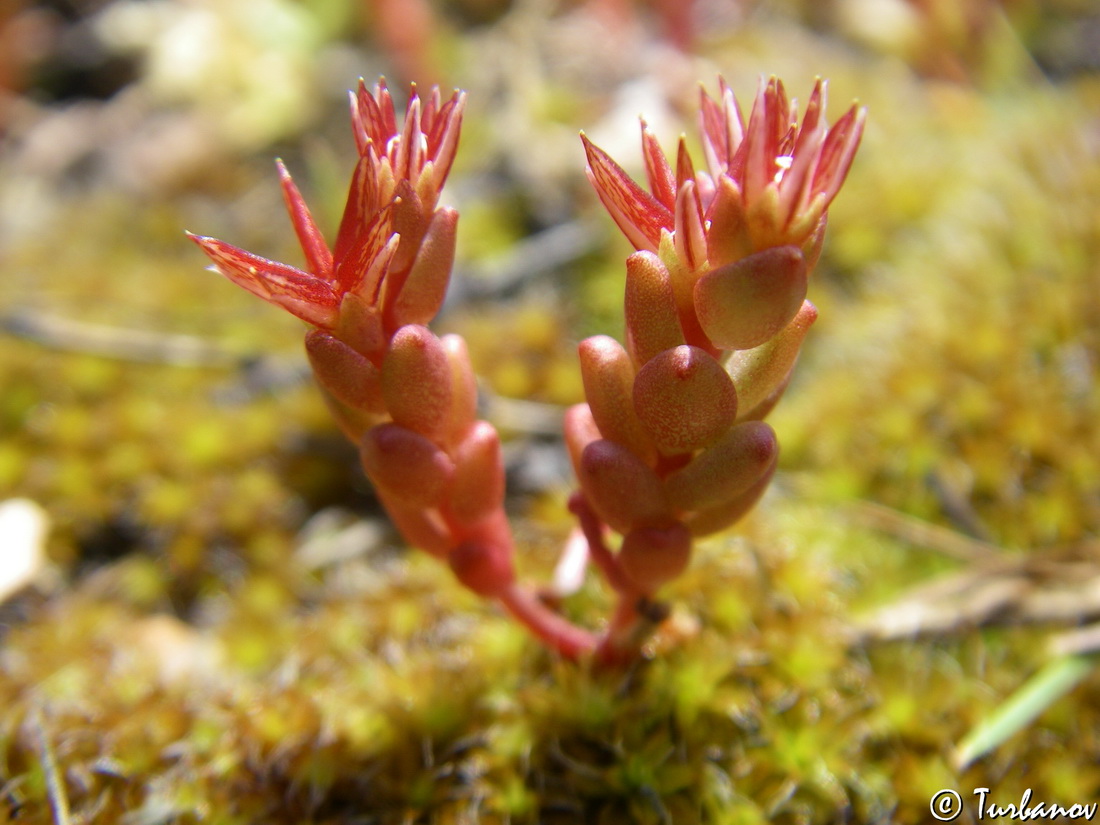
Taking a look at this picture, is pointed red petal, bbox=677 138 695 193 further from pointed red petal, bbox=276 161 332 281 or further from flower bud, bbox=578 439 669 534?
pointed red petal, bbox=276 161 332 281

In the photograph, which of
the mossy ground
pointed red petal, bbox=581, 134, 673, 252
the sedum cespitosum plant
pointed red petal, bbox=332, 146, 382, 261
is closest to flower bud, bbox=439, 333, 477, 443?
the sedum cespitosum plant

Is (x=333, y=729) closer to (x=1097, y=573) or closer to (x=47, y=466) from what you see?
(x=47, y=466)

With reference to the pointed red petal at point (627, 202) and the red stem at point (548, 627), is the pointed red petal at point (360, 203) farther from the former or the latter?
the red stem at point (548, 627)

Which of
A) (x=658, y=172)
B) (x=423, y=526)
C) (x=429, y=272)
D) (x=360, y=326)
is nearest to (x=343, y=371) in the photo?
(x=360, y=326)

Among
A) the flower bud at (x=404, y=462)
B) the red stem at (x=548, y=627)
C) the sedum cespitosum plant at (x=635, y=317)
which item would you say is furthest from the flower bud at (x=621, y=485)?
the red stem at (x=548, y=627)

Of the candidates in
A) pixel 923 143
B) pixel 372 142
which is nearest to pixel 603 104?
pixel 923 143
